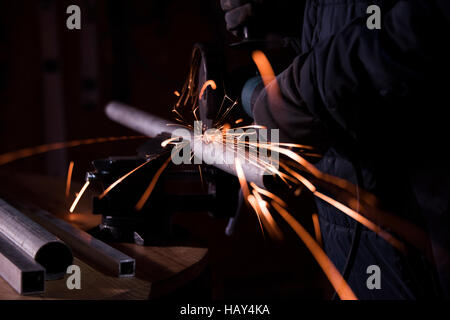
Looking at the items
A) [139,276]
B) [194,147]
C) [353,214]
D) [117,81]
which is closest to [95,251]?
[139,276]

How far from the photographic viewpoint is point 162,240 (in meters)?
1.08

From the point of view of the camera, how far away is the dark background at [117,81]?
285cm

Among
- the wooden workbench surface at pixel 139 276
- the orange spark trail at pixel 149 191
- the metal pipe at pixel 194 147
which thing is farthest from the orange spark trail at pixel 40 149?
the orange spark trail at pixel 149 191

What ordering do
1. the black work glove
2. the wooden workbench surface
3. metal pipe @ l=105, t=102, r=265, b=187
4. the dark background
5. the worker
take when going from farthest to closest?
the dark background → the black work glove → metal pipe @ l=105, t=102, r=265, b=187 → the wooden workbench surface → the worker

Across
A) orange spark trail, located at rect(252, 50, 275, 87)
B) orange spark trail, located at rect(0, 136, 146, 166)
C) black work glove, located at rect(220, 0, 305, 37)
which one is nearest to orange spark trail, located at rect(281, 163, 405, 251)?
orange spark trail, located at rect(252, 50, 275, 87)

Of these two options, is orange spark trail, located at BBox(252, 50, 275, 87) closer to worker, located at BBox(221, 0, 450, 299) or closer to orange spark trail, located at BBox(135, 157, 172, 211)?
worker, located at BBox(221, 0, 450, 299)

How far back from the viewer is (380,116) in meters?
0.79

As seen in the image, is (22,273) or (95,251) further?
(95,251)

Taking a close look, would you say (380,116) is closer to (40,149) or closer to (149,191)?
(149,191)

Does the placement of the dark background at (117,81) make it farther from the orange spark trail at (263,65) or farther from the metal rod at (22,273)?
the metal rod at (22,273)

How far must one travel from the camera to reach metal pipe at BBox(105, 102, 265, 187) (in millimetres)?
905

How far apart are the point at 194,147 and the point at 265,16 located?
0.33 meters

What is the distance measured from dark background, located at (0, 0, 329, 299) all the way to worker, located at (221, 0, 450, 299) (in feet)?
6.16

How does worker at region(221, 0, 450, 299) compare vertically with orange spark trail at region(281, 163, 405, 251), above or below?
above
